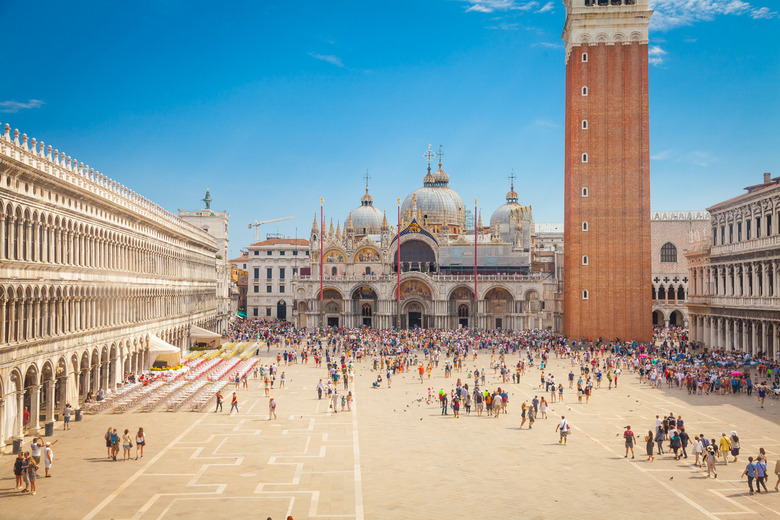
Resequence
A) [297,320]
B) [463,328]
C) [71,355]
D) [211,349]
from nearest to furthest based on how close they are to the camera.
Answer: [71,355]
[211,349]
[463,328]
[297,320]

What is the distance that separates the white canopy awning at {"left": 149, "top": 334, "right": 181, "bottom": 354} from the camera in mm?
42125

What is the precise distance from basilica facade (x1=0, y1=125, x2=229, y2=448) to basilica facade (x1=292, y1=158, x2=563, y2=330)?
115 feet

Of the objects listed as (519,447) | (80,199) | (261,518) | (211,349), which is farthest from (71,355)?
(211,349)

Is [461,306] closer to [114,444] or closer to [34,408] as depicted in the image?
[34,408]

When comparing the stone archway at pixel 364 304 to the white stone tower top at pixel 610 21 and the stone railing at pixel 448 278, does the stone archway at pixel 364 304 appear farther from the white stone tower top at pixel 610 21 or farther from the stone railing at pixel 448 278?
the white stone tower top at pixel 610 21

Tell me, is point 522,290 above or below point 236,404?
above

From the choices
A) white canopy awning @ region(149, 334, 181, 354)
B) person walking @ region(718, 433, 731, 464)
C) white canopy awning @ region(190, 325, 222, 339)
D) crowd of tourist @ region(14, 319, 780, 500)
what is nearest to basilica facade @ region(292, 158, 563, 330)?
crowd of tourist @ region(14, 319, 780, 500)

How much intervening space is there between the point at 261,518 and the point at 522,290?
63.8 metres

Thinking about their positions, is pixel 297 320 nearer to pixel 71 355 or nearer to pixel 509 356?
pixel 509 356

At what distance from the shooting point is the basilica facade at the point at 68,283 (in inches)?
973

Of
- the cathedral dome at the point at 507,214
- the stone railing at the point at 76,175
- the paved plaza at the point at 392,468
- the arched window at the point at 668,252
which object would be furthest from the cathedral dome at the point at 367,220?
the paved plaza at the point at 392,468

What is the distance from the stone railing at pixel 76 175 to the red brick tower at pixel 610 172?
1413 inches

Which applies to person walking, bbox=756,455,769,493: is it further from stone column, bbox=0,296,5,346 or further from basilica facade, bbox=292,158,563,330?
basilica facade, bbox=292,158,563,330

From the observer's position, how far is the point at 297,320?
279 ft
